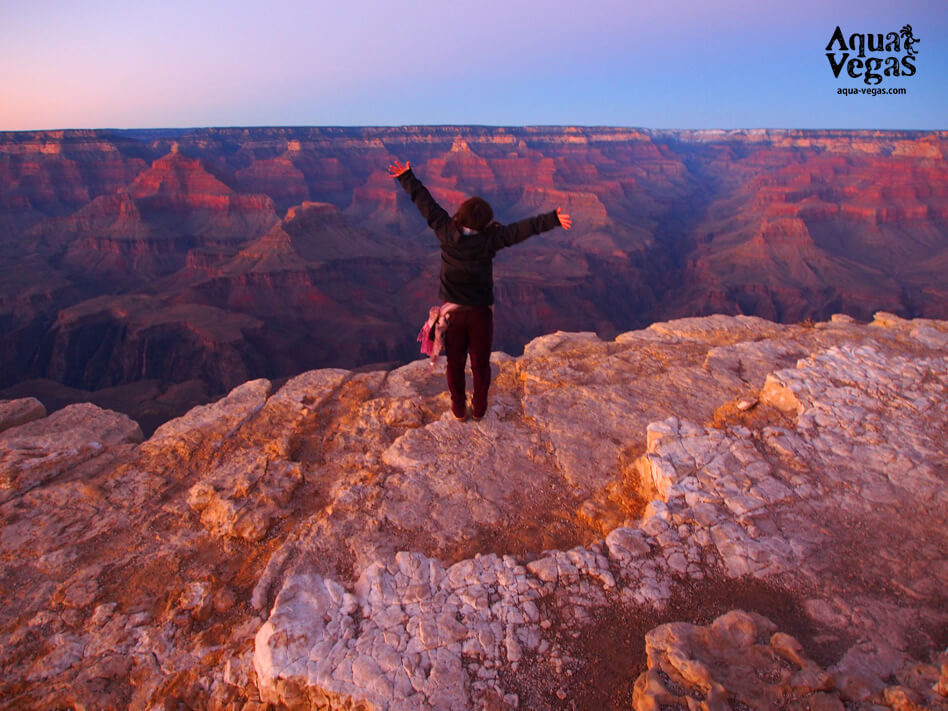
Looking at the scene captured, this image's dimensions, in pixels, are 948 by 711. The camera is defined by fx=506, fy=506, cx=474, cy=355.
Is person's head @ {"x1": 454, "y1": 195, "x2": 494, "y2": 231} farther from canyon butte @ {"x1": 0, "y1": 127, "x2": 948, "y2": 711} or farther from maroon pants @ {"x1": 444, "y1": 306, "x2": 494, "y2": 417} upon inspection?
canyon butte @ {"x1": 0, "y1": 127, "x2": 948, "y2": 711}

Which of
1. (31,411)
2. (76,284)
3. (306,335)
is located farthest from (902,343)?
(76,284)

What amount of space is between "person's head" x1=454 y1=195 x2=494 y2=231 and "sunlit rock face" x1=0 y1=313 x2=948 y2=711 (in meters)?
2.01

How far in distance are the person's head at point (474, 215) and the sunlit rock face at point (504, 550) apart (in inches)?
79.3

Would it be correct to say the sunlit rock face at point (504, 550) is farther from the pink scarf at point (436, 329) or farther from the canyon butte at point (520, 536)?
the pink scarf at point (436, 329)

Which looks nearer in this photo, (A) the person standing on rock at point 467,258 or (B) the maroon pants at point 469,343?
(A) the person standing on rock at point 467,258

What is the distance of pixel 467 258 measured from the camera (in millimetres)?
3746

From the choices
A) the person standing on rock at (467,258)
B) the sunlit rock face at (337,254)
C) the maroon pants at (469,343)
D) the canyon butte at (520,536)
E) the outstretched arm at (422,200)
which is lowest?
the sunlit rock face at (337,254)

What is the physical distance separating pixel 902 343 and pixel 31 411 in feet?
35.9

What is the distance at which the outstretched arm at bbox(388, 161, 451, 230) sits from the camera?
3668mm

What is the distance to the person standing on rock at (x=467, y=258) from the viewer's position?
3.66 metres

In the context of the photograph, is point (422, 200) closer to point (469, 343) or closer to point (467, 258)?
point (467, 258)

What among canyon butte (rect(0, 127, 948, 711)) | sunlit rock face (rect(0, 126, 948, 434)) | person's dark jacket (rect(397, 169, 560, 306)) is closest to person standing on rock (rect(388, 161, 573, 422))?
person's dark jacket (rect(397, 169, 560, 306))

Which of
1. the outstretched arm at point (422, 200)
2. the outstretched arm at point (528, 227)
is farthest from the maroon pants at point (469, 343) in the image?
the outstretched arm at point (422, 200)

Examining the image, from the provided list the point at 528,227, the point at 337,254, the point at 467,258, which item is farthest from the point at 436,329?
the point at 337,254
